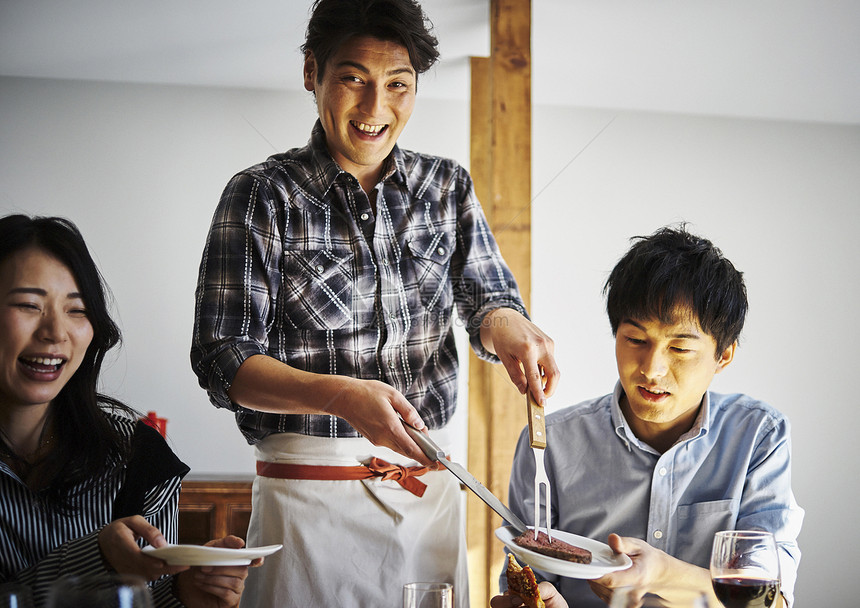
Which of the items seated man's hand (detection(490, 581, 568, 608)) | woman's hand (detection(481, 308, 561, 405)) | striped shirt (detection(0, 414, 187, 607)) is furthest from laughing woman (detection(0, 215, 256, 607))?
woman's hand (detection(481, 308, 561, 405))

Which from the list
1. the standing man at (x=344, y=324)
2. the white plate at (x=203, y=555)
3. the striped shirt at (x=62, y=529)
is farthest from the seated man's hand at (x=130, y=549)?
the standing man at (x=344, y=324)

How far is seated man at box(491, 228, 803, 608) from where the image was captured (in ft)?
4.71

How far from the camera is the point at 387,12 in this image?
134 cm

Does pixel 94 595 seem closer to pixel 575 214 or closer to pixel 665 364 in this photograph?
pixel 665 364

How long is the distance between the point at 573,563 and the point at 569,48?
2.65m

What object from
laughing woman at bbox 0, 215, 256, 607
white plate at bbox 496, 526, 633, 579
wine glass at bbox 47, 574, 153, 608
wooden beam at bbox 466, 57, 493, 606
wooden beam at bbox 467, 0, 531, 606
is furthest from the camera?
wooden beam at bbox 466, 57, 493, 606

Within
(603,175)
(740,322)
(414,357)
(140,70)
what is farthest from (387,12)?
(603,175)

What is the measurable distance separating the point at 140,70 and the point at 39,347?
186 centimetres

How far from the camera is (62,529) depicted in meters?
1.27

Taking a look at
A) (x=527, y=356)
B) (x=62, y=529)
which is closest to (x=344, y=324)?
(x=527, y=356)

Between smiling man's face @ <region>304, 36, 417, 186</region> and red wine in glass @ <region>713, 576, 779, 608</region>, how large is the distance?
0.92 meters

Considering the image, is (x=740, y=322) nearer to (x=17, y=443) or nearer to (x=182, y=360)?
(x=17, y=443)

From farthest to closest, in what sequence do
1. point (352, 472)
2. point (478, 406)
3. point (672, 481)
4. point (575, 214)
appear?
point (575, 214) → point (478, 406) → point (672, 481) → point (352, 472)

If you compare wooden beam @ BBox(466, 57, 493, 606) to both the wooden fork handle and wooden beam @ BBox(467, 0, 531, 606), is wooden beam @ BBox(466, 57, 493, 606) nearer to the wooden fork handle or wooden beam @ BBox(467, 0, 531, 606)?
wooden beam @ BBox(467, 0, 531, 606)
